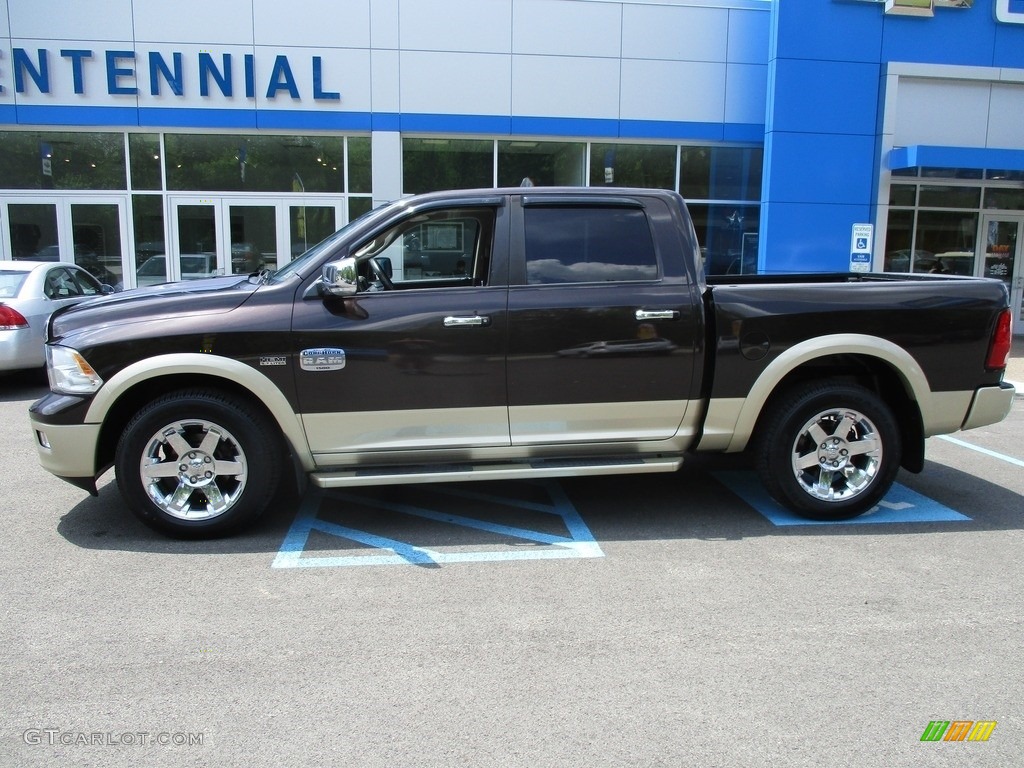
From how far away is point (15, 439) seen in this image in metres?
7.19

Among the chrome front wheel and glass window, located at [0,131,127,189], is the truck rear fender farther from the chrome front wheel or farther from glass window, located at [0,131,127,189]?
glass window, located at [0,131,127,189]

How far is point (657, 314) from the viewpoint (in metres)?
4.81

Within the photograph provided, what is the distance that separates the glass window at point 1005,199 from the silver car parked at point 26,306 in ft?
53.9

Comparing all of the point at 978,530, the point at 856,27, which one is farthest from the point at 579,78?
the point at 978,530

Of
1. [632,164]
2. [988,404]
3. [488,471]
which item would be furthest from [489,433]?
[632,164]

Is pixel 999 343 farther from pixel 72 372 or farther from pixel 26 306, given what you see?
pixel 26 306

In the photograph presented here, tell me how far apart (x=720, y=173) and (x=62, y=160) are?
40.0 feet

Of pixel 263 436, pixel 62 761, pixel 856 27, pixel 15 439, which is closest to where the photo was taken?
pixel 62 761

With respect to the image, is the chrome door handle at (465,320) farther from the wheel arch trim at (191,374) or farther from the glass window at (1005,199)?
the glass window at (1005,199)

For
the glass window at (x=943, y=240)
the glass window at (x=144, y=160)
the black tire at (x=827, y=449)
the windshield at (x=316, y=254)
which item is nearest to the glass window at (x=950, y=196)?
the glass window at (x=943, y=240)

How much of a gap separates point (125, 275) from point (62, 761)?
541 inches

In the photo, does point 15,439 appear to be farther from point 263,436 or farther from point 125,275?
point 125,275

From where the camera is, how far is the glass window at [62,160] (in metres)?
14.3

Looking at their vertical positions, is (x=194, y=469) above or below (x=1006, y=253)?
below
